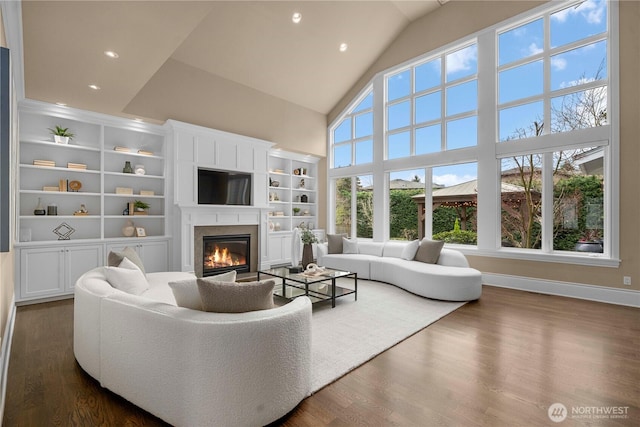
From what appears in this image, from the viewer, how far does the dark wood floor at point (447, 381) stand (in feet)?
6.42

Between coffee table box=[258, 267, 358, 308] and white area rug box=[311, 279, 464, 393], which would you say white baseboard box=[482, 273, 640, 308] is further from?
coffee table box=[258, 267, 358, 308]

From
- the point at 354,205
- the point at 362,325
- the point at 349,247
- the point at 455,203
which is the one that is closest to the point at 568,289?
the point at 455,203

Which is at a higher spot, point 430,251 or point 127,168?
point 127,168

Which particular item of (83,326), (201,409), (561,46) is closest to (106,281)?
(83,326)

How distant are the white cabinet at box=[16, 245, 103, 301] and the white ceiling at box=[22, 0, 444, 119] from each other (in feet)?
7.15

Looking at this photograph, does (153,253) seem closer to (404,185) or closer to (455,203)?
(404,185)

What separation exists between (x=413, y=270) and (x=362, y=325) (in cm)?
175

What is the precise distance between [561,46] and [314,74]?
4.52 meters

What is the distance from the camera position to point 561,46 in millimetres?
5066

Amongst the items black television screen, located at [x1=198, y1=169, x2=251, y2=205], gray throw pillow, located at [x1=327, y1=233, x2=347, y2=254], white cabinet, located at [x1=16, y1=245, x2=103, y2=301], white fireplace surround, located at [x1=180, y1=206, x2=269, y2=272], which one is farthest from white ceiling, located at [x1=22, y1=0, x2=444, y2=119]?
gray throw pillow, located at [x1=327, y1=233, x2=347, y2=254]

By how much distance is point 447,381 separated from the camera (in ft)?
7.77

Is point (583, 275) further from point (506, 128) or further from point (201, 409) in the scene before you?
point (201, 409)

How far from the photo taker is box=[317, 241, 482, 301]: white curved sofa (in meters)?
4.47

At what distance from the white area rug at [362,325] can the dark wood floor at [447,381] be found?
12 centimetres
